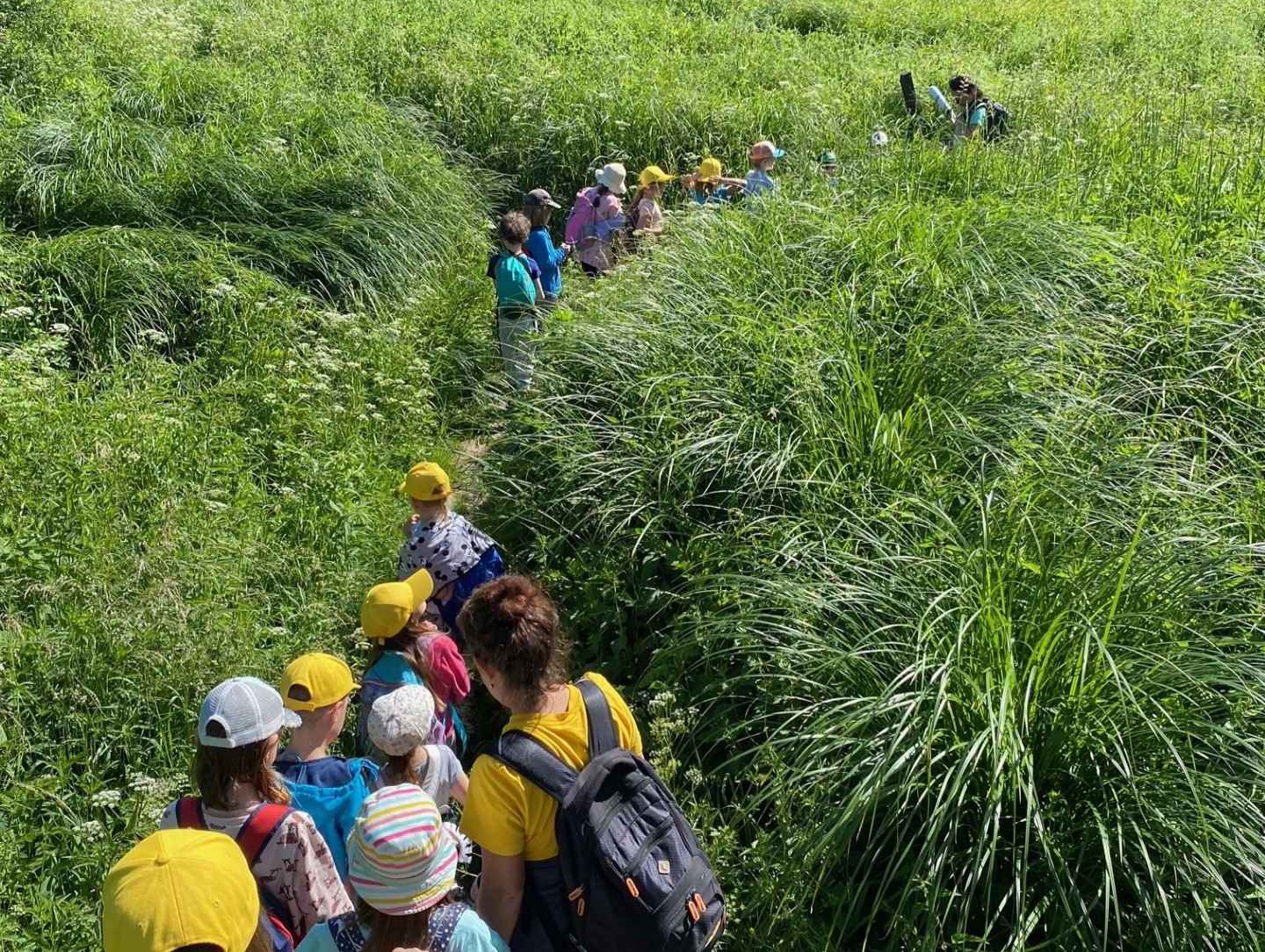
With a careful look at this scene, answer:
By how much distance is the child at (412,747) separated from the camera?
3248mm

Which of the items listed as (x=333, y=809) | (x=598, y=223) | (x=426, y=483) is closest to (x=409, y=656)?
(x=333, y=809)

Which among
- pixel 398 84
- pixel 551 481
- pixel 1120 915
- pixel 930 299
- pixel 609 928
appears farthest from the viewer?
pixel 398 84

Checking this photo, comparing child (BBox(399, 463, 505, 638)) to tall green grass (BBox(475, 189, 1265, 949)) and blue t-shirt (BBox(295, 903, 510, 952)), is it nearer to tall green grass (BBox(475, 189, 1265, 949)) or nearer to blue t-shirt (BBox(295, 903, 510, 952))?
tall green grass (BBox(475, 189, 1265, 949))

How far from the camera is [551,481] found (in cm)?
539

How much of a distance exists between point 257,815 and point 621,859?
1020 mm

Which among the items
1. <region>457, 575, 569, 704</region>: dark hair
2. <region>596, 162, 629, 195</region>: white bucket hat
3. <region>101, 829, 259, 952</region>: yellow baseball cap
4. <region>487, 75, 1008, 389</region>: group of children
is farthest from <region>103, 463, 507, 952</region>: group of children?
<region>596, 162, 629, 195</region>: white bucket hat

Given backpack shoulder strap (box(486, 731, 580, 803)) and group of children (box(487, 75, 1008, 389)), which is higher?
backpack shoulder strap (box(486, 731, 580, 803))

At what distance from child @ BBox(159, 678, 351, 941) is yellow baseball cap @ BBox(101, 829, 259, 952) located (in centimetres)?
50

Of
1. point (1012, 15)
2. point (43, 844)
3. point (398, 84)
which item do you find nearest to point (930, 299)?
point (43, 844)

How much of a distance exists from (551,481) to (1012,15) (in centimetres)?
1330

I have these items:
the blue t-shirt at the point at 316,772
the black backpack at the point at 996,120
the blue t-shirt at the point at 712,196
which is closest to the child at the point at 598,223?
the blue t-shirt at the point at 712,196

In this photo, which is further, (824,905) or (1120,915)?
(824,905)

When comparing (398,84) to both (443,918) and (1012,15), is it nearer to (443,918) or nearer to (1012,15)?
(1012,15)

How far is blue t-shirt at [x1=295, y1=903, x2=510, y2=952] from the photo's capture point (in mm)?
2416
